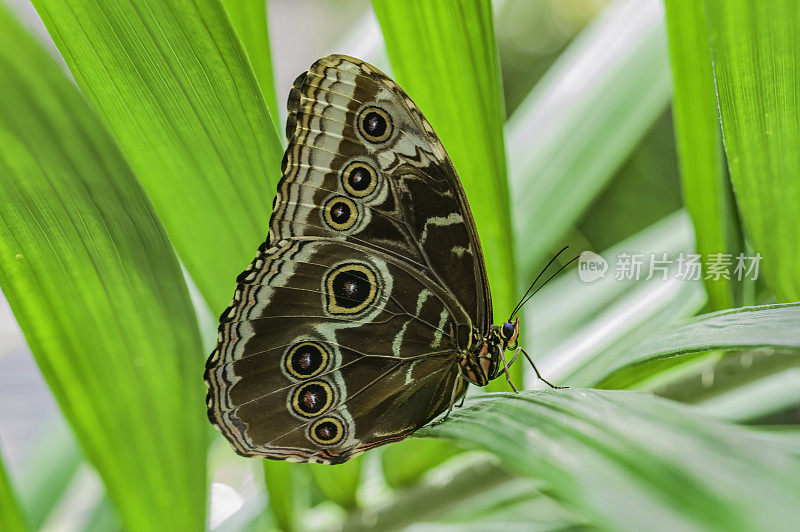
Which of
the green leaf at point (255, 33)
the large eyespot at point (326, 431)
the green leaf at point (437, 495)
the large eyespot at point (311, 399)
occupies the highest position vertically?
the green leaf at point (255, 33)

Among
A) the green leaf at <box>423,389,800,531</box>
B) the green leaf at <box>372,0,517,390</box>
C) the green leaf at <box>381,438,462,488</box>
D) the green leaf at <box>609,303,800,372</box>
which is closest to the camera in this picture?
the green leaf at <box>423,389,800,531</box>

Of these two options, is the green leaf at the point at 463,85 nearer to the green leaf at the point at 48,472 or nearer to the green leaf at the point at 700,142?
the green leaf at the point at 700,142

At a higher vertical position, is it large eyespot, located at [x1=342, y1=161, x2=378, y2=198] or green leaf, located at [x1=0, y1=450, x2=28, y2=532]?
large eyespot, located at [x1=342, y1=161, x2=378, y2=198]

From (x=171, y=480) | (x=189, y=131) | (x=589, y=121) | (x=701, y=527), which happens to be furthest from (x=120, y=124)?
(x=589, y=121)

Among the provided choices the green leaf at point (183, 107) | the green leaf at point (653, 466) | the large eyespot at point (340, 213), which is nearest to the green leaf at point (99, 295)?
the green leaf at point (183, 107)

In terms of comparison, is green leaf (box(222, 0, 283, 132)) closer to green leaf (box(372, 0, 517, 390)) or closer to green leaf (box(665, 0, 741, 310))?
green leaf (box(372, 0, 517, 390))

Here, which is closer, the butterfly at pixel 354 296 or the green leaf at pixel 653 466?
the green leaf at pixel 653 466

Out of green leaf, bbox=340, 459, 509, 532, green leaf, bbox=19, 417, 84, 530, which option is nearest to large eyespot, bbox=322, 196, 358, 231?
green leaf, bbox=340, 459, 509, 532

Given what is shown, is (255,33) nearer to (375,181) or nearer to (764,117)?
(375,181)
